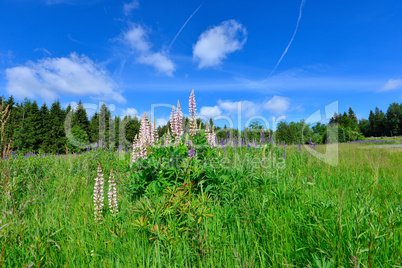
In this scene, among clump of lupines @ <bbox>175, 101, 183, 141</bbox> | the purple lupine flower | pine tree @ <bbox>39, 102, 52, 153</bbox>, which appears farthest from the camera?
pine tree @ <bbox>39, 102, 52, 153</bbox>

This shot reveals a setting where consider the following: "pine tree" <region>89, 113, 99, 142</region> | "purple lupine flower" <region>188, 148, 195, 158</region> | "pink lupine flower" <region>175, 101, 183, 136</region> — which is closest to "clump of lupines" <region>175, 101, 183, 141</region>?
A: "pink lupine flower" <region>175, 101, 183, 136</region>

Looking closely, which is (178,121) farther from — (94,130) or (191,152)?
(94,130)

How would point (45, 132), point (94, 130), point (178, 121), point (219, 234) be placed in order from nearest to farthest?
point (219, 234) → point (178, 121) → point (45, 132) → point (94, 130)

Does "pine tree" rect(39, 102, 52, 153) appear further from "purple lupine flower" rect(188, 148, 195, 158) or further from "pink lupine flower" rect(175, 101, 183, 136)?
"purple lupine flower" rect(188, 148, 195, 158)

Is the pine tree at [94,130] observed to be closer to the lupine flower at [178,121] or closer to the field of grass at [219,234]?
the lupine flower at [178,121]

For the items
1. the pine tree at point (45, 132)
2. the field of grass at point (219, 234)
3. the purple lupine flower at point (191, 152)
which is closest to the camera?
the field of grass at point (219, 234)

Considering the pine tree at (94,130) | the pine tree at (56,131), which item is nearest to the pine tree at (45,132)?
the pine tree at (56,131)

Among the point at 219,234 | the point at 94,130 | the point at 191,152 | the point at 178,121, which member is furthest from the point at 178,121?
the point at 94,130

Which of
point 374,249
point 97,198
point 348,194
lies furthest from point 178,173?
point 348,194

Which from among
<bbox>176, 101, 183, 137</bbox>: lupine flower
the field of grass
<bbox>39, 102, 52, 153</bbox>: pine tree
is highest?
<bbox>39, 102, 52, 153</bbox>: pine tree

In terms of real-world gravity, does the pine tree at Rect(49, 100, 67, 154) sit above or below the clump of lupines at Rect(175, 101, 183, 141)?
above

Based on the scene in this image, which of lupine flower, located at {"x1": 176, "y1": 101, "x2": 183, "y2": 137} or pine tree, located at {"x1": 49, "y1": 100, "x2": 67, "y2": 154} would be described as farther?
pine tree, located at {"x1": 49, "y1": 100, "x2": 67, "y2": 154}

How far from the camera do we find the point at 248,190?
3.46 m

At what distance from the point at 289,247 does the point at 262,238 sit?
333mm
